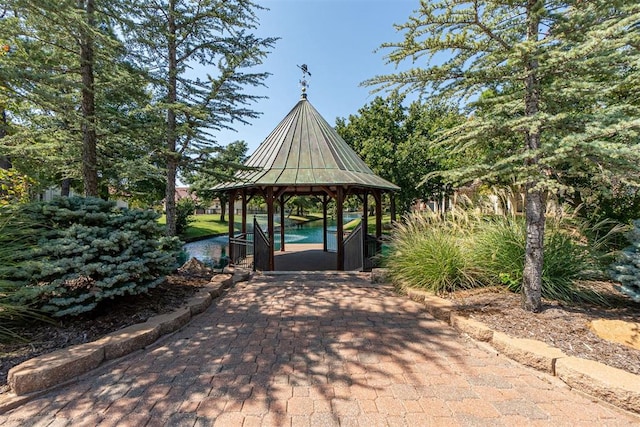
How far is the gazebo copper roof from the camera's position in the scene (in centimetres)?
706

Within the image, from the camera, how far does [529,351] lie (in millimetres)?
2760

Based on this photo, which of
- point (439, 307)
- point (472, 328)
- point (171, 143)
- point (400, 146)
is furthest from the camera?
point (400, 146)

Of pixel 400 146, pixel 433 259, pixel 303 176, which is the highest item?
pixel 400 146

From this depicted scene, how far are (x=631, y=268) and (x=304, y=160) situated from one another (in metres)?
6.56

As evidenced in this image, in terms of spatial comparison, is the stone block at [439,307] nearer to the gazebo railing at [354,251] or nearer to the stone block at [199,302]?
the gazebo railing at [354,251]

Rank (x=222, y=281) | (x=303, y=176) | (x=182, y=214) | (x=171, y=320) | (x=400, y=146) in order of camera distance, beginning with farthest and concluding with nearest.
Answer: (x=182, y=214) → (x=400, y=146) → (x=303, y=176) → (x=222, y=281) → (x=171, y=320)

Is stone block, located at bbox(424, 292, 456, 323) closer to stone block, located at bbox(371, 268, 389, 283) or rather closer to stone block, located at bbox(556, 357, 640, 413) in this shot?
stone block, located at bbox(556, 357, 640, 413)

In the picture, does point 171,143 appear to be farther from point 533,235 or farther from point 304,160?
point 533,235

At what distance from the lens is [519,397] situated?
2.34m

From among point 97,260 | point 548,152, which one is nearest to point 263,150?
point 97,260

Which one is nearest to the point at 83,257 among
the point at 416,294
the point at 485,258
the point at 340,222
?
the point at 416,294

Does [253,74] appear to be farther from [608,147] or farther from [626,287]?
[626,287]

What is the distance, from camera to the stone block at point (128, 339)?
2878mm

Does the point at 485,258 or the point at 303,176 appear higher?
the point at 303,176
